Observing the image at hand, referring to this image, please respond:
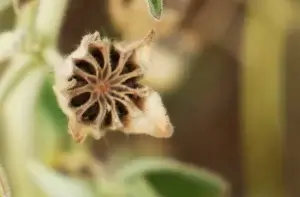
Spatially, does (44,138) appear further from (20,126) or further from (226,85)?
(226,85)

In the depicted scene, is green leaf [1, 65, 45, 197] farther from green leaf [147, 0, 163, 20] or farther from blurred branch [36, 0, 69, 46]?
green leaf [147, 0, 163, 20]

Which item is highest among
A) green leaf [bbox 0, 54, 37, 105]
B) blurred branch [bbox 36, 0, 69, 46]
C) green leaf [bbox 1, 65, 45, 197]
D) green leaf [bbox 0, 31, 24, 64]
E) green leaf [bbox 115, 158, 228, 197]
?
blurred branch [bbox 36, 0, 69, 46]

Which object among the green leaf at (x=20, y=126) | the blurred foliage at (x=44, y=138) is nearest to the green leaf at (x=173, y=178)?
the blurred foliage at (x=44, y=138)

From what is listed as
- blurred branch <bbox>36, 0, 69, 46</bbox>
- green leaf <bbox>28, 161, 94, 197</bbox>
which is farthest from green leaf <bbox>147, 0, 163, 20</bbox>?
green leaf <bbox>28, 161, 94, 197</bbox>

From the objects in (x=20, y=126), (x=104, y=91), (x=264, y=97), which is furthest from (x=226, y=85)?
(x=20, y=126)

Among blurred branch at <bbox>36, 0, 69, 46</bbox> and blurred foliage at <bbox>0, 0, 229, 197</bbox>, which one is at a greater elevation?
blurred branch at <bbox>36, 0, 69, 46</bbox>
